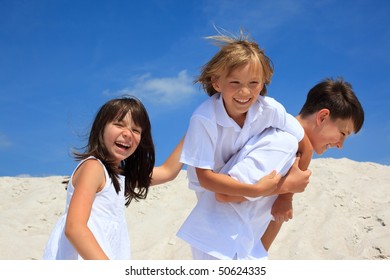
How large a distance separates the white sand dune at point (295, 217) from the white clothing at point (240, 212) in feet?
12.6

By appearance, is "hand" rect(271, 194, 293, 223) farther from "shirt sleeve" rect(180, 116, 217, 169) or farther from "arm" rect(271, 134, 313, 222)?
"shirt sleeve" rect(180, 116, 217, 169)

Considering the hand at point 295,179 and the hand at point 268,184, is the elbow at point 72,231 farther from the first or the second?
the hand at point 295,179

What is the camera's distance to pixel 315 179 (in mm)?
8461

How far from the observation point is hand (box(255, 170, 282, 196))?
2.61 metres

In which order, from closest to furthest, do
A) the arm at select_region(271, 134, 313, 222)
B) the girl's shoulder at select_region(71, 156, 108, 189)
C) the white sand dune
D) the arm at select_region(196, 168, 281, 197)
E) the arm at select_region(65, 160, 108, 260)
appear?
the arm at select_region(65, 160, 108, 260), the girl's shoulder at select_region(71, 156, 108, 189), the arm at select_region(196, 168, 281, 197), the arm at select_region(271, 134, 313, 222), the white sand dune

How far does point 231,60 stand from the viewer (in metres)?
2.65

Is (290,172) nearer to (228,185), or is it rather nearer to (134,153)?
(228,185)

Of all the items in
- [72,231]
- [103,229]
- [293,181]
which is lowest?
[72,231]

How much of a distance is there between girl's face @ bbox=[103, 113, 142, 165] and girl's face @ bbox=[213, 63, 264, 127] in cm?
53

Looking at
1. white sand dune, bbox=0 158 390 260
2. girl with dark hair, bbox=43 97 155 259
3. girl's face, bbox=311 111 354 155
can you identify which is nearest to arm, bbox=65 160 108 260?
girl with dark hair, bbox=43 97 155 259

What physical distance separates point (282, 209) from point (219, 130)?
62 centimetres

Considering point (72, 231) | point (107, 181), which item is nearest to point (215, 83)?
point (107, 181)

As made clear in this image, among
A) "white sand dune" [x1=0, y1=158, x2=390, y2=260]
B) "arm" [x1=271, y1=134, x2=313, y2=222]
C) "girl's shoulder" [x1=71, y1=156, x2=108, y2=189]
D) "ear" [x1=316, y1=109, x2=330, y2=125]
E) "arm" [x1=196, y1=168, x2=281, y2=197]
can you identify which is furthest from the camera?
"white sand dune" [x1=0, y1=158, x2=390, y2=260]
